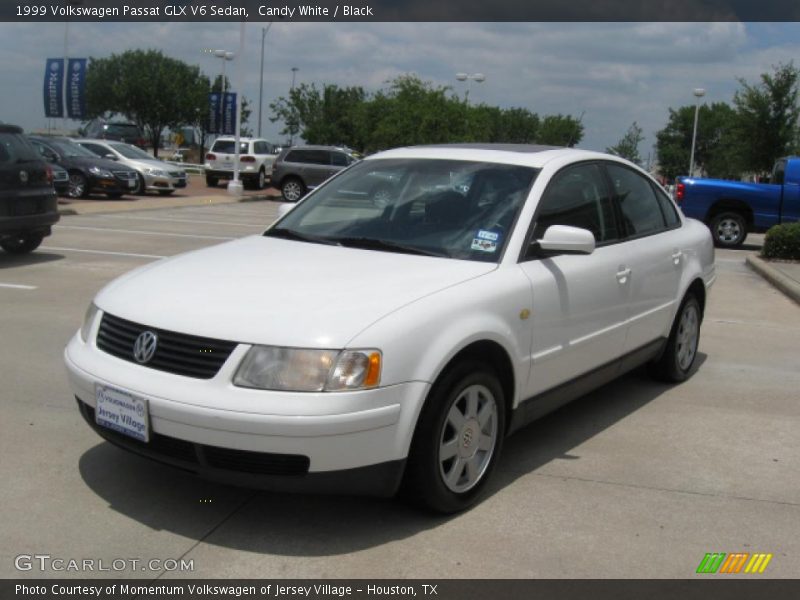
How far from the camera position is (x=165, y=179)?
25266 mm

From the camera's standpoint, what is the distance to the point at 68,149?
23469 millimetres

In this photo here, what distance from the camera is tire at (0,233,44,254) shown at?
11.5m

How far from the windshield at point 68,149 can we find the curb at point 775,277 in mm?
16908

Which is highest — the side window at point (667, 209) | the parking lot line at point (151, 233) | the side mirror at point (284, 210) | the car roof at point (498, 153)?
the car roof at point (498, 153)

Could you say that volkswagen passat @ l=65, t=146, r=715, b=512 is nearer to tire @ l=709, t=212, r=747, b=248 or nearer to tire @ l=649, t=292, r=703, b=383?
tire @ l=649, t=292, r=703, b=383

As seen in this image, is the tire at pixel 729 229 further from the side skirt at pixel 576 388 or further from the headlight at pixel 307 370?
the headlight at pixel 307 370

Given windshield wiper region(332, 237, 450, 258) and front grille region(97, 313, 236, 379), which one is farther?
windshield wiper region(332, 237, 450, 258)

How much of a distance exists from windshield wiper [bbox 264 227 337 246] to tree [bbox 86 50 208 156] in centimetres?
6030

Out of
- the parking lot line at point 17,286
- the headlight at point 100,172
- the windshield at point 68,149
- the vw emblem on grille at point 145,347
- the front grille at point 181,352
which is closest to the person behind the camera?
the front grille at point 181,352

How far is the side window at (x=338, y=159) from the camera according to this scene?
27.8 metres

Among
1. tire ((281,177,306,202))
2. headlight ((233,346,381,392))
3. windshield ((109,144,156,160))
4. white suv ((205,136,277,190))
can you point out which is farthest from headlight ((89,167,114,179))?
headlight ((233,346,381,392))

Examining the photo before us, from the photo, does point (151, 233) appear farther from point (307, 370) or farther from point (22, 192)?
point (307, 370)

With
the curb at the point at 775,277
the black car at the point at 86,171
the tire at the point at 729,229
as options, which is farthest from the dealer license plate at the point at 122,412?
the black car at the point at 86,171
